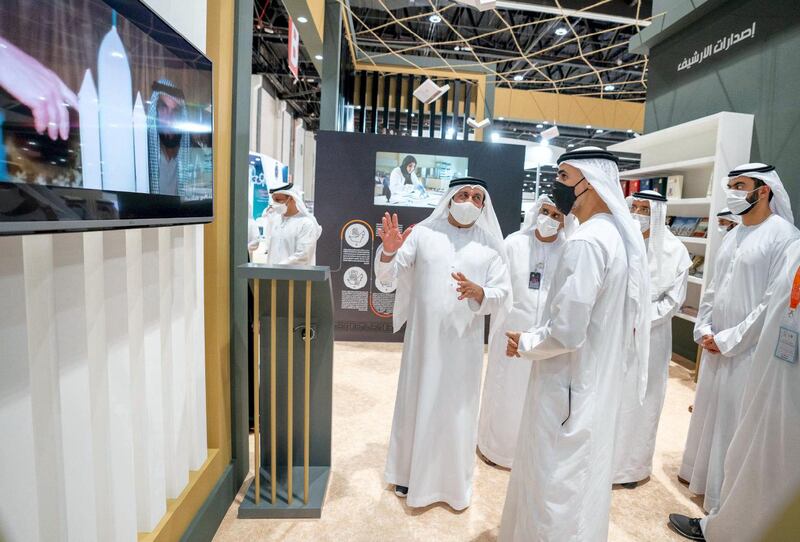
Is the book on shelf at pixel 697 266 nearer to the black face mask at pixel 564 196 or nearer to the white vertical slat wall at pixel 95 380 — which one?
the black face mask at pixel 564 196

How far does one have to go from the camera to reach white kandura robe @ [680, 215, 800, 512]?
2.42 meters

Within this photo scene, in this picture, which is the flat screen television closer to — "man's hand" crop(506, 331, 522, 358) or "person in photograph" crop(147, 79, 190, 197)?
"person in photograph" crop(147, 79, 190, 197)

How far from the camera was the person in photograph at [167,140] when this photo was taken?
4.74 ft

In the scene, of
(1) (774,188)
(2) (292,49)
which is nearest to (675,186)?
(1) (774,188)

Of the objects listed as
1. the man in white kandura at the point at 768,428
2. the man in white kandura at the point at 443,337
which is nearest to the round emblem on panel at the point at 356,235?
the man in white kandura at the point at 443,337

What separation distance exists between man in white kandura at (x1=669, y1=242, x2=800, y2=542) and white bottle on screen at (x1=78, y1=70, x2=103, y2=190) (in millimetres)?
2493

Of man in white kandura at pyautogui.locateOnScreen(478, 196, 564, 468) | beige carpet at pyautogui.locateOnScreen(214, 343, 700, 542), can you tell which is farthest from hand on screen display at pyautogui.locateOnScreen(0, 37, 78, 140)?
man in white kandura at pyautogui.locateOnScreen(478, 196, 564, 468)

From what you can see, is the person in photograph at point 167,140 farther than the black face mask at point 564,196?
No

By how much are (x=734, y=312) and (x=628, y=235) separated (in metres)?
1.29

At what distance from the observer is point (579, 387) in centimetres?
175

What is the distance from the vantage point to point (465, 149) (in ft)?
18.5

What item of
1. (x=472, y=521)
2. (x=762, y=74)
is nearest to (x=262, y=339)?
(x=472, y=521)

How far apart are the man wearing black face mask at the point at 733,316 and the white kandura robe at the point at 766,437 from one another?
33cm

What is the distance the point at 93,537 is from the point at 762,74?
581cm
